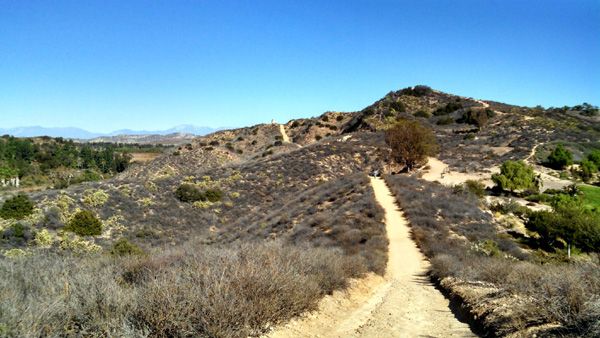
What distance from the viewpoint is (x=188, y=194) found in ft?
107

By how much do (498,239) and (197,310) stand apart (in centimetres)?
1554

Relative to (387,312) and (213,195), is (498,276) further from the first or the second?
(213,195)

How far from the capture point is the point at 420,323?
804cm

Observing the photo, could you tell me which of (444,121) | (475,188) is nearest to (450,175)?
(475,188)

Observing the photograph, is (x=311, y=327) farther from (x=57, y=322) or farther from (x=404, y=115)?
(x=404, y=115)

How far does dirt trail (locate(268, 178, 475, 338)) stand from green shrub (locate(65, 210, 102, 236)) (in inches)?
Result: 714

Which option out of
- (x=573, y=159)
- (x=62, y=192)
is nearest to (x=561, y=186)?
(x=573, y=159)

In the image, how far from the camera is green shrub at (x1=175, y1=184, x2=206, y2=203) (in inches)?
1283

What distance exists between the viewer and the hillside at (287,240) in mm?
5371

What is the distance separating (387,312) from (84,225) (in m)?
21.0

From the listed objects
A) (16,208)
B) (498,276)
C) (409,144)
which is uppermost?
(409,144)

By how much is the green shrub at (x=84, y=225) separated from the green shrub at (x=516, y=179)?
26292 mm

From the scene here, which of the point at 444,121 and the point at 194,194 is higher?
the point at 444,121

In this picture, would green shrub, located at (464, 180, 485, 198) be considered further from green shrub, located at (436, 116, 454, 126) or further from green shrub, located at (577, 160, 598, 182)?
green shrub, located at (436, 116, 454, 126)
